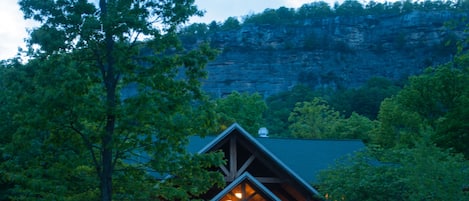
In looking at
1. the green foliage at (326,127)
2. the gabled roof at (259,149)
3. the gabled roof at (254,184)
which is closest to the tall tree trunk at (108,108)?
the gabled roof at (259,149)

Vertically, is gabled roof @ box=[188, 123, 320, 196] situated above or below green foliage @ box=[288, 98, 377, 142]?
above

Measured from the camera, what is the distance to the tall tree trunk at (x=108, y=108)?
10.5 meters

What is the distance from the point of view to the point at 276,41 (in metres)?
117

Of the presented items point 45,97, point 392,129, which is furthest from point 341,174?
point 392,129

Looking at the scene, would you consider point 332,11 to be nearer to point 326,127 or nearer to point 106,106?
point 326,127

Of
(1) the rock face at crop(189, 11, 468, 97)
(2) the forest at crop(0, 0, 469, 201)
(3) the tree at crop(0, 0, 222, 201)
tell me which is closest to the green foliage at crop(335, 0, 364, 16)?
(1) the rock face at crop(189, 11, 468, 97)

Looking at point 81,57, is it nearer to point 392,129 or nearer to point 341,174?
point 341,174

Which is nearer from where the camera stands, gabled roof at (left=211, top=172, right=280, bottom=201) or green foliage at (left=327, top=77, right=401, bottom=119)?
gabled roof at (left=211, top=172, right=280, bottom=201)

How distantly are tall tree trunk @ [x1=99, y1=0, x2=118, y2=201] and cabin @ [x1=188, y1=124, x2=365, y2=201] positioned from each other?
5.56 m

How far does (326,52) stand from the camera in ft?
375

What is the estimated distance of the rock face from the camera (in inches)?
4338

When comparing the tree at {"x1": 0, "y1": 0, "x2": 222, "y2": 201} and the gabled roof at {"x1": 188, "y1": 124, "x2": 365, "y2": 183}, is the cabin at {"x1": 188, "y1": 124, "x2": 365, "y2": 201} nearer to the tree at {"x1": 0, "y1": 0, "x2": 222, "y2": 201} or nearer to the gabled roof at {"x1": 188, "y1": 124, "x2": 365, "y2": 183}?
the gabled roof at {"x1": 188, "y1": 124, "x2": 365, "y2": 183}

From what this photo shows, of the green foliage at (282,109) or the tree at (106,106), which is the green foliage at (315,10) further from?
the tree at (106,106)

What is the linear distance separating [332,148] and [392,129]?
20.4 meters
